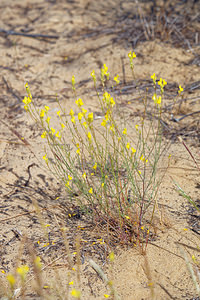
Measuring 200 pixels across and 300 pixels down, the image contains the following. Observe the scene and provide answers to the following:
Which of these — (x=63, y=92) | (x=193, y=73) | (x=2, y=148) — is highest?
(x=63, y=92)

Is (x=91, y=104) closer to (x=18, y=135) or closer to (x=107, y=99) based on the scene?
Answer: (x=18, y=135)

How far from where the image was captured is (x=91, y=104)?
3.67 m

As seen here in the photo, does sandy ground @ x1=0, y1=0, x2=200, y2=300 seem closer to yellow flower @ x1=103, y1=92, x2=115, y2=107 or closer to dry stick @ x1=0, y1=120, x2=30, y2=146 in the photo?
dry stick @ x1=0, y1=120, x2=30, y2=146

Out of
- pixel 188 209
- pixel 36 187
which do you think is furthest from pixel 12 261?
pixel 188 209

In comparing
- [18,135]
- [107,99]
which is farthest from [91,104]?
[107,99]

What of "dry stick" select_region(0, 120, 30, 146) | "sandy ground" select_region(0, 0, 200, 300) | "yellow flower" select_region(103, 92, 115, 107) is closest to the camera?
"yellow flower" select_region(103, 92, 115, 107)

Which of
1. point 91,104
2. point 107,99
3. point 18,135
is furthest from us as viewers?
point 91,104

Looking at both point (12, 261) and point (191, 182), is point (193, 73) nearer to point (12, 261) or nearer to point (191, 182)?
point (191, 182)

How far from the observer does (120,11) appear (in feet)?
16.2

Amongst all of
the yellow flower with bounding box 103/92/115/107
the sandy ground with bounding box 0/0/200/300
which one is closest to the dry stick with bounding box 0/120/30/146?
the sandy ground with bounding box 0/0/200/300

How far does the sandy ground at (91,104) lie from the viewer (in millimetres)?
1991

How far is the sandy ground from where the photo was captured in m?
1.99

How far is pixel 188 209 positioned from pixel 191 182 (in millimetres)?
303

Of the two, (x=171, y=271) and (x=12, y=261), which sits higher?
(x=12, y=261)
